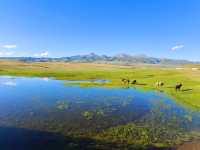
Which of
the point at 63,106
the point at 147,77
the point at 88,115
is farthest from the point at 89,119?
the point at 147,77

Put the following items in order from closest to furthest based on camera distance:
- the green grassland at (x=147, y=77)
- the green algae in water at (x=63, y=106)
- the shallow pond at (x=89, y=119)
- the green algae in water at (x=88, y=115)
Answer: the shallow pond at (x=89, y=119)
the green algae in water at (x=88, y=115)
the green algae in water at (x=63, y=106)
the green grassland at (x=147, y=77)

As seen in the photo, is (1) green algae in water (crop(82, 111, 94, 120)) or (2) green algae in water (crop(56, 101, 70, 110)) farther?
(2) green algae in water (crop(56, 101, 70, 110))

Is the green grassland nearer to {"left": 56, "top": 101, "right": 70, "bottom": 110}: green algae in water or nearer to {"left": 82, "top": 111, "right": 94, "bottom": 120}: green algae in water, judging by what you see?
{"left": 82, "top": 111, "right": 94, "bottom": 120}: green algae in water

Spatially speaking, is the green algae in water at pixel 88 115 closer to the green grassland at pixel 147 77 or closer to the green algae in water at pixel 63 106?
the green algae in water at pixel 63 106

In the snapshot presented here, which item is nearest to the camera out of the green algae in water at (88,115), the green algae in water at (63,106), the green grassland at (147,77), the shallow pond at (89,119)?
the shallow pond at (89,119)

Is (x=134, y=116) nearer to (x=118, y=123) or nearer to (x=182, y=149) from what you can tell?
(x=118, y=123)

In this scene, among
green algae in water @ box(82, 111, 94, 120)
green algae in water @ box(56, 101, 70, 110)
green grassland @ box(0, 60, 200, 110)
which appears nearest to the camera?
green algae in water @ box(82, 111, 94, 120)

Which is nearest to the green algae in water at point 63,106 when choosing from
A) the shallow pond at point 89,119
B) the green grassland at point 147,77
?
the shallow pond at point 89,119

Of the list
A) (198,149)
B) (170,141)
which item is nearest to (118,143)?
(170,141)

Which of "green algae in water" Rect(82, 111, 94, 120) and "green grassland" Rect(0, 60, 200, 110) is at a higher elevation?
"green grassland" Rect(0, 60, 200, 110)

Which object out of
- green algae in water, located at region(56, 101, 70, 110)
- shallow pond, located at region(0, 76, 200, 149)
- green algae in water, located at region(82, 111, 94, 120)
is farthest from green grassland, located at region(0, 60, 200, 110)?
green algae in water, located at region(56, 101, 70, 110)

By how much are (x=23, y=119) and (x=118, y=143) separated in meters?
10.8

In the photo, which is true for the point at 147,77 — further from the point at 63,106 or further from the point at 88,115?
the point at 88,115

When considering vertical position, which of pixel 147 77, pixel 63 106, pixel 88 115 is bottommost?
pixel 88 115
